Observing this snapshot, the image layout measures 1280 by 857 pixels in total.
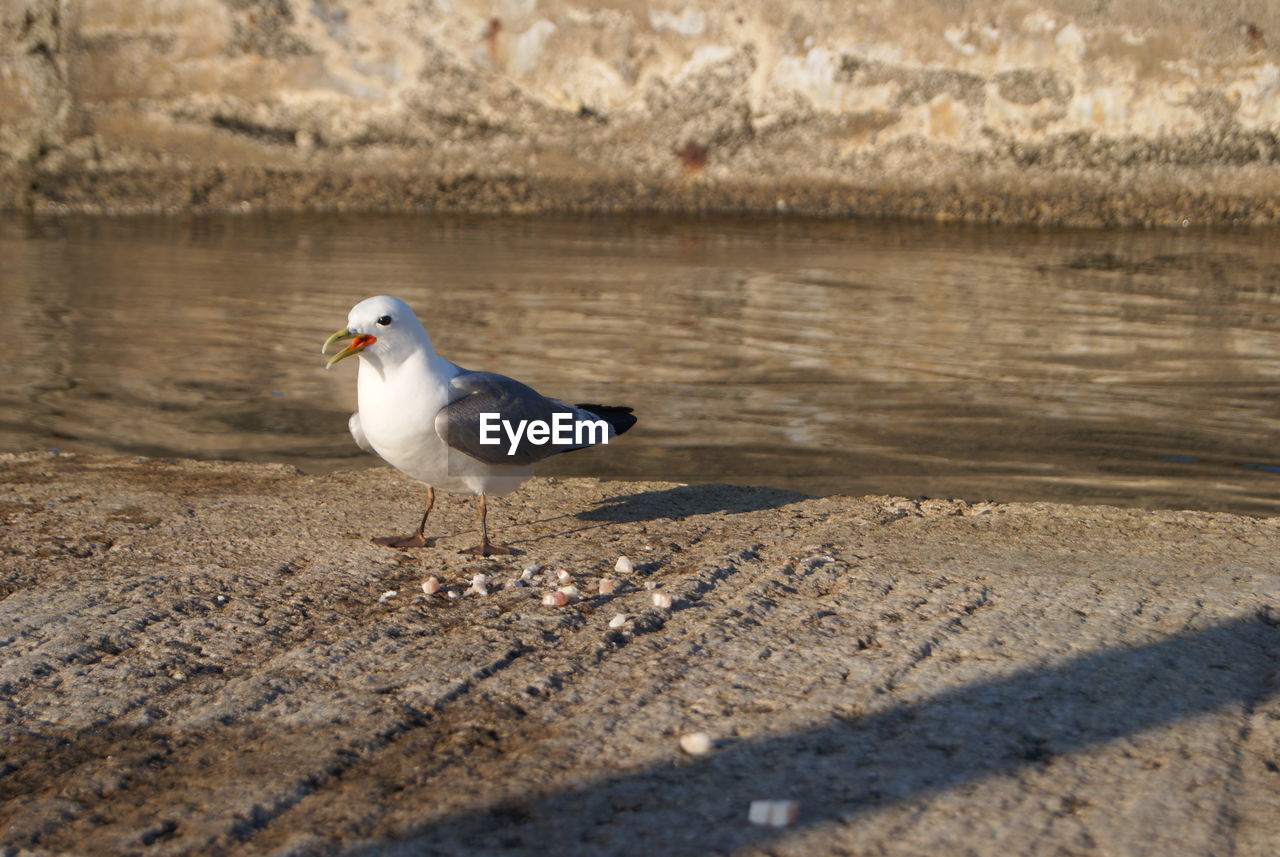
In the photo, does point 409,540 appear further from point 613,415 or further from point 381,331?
point 613,415

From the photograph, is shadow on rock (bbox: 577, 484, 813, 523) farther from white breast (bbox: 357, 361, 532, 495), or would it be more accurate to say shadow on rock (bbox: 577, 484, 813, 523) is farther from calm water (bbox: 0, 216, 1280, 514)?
white breast (bbox: 357, 361, 532, 495)

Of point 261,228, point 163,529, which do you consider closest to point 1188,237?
point 261,228

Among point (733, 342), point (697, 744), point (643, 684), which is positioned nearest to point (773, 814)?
point (697, 744)

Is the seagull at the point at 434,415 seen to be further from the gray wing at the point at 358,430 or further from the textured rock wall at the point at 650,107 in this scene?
the textured rock wall at the point at 650,107

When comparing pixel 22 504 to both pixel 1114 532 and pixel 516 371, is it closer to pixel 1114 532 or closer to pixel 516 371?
pixel 516 371

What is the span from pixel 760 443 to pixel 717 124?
8.34 meters

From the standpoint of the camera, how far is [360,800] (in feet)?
8.77

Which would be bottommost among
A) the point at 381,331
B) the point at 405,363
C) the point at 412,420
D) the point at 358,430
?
the point at 358,430

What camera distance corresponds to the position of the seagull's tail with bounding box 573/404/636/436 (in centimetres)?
474

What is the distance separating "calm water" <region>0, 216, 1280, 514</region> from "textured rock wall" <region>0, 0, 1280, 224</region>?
34.5 inches

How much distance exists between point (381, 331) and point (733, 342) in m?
4.38

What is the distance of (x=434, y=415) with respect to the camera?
421 cm

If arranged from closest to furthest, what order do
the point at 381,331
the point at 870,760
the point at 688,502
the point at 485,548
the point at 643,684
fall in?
the point at 870,760
the point at 643,684
the point at 381,331
the point at 485,548
the point at 688,502

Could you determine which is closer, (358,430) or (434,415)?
(434,415)
